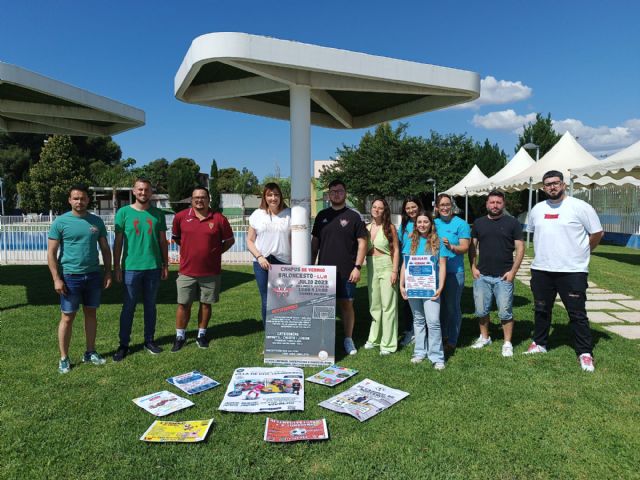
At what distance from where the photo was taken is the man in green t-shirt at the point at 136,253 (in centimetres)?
462

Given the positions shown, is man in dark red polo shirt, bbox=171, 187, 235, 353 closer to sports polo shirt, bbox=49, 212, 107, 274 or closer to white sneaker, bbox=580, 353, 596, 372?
sports polo shirt, bbox=49, 212, 107, 274

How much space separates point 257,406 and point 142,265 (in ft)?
7.15

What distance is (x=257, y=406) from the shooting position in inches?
136

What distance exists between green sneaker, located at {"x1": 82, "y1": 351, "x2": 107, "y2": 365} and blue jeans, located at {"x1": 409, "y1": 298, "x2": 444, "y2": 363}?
3.36 metres

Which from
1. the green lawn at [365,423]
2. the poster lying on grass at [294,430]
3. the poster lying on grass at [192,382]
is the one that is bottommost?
the green lawn at [365,423]

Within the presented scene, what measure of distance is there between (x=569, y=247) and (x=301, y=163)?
3305 millimetres

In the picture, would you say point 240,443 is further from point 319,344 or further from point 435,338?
point 435,338

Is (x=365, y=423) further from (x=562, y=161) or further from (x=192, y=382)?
(x=562, y=161)

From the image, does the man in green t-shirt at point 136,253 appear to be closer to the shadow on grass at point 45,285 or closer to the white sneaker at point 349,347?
the white sneaker at point 349,347

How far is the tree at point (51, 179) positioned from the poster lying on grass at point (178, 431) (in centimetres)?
3976

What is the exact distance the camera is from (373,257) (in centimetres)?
483

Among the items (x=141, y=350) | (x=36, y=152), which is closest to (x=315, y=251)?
(x=141, y=350)

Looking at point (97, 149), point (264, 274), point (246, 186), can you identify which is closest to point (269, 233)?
point (264, 274)

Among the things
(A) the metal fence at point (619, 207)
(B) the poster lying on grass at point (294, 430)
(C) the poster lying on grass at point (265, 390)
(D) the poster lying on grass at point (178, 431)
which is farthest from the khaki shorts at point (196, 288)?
(A) the metal fence at point (619, 207)
